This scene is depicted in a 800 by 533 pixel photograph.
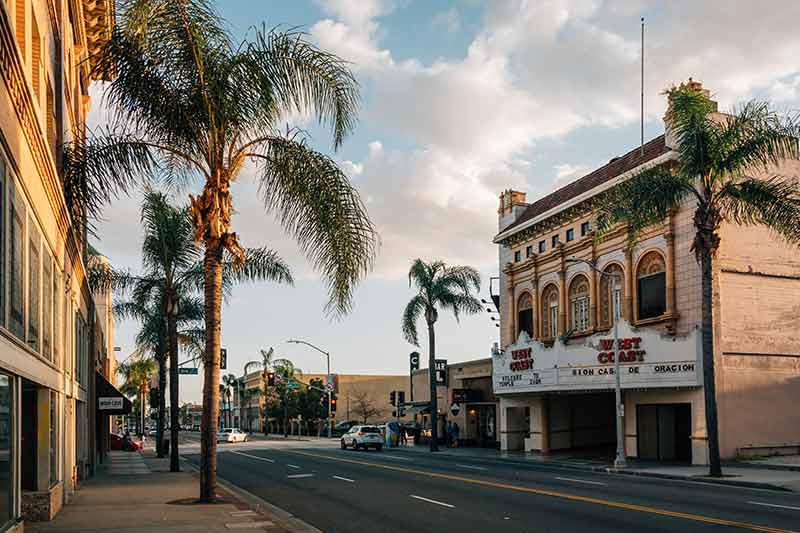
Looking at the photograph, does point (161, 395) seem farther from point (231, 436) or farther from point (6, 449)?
point (6, 449)

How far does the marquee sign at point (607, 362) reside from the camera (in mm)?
35188

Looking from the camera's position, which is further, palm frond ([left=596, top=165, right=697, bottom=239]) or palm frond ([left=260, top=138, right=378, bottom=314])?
palm frond ([left=596, top=165, right=697, bottom=239])

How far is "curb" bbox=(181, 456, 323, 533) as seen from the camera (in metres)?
16.6

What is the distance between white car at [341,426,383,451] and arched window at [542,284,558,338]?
14.5 meters

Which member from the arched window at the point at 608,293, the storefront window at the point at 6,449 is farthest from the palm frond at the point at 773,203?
the storefront window at the point at 6,449

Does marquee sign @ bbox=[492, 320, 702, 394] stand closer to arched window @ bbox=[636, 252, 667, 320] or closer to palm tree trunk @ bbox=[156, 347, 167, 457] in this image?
arched window @ bbox=[636, 252, 667, 320]

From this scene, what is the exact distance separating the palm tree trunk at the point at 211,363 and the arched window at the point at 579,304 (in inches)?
1104

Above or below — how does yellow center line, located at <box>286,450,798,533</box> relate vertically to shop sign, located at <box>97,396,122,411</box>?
below

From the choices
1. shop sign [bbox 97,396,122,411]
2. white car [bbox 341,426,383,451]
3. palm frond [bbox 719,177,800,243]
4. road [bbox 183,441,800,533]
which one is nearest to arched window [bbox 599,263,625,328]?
road [bbox 183,441,800,533]

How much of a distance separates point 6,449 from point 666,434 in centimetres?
3294

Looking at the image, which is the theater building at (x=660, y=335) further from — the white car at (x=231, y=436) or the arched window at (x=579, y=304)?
the white car at (x=231, y=436)

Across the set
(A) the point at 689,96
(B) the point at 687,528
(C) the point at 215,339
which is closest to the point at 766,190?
(A) the point at 689,96

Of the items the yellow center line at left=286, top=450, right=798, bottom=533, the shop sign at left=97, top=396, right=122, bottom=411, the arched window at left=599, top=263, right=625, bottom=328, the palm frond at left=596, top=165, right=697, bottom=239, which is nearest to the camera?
the yellow center line at left=286, top=450, right=798, bottom=533

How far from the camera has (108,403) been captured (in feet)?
112
